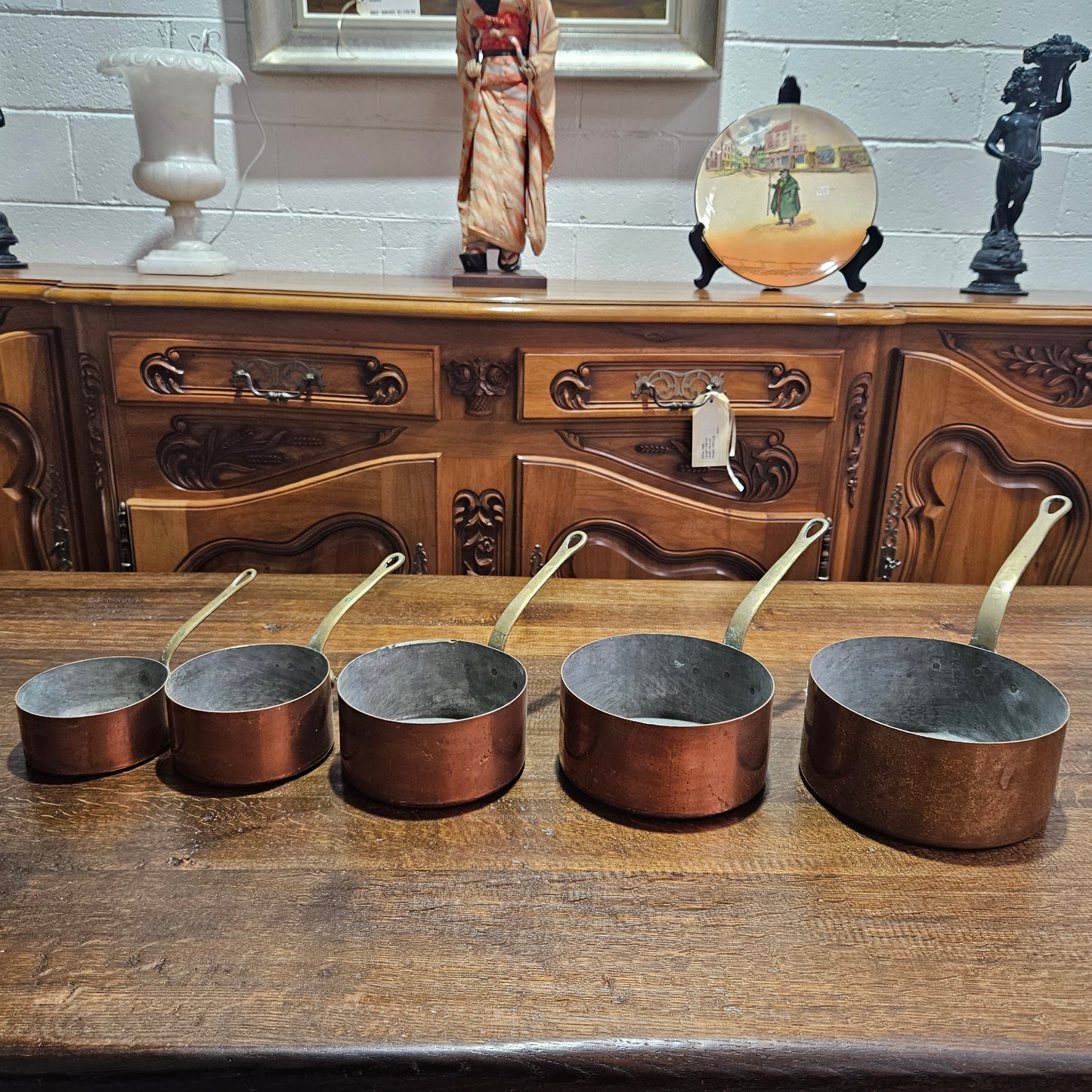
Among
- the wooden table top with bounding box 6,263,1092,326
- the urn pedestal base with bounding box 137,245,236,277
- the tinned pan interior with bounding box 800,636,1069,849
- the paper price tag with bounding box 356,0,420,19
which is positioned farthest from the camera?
the paper price tag with bounding box 356,0,420,19

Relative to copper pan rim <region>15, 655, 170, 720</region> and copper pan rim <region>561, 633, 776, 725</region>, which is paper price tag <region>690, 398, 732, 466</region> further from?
copper pan rim <region>15, 655, 170, 720</region>

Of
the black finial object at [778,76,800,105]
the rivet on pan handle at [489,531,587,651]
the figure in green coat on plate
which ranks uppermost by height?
the black finial object at [778,76,800,105]

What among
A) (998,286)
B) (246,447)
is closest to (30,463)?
(246,447)

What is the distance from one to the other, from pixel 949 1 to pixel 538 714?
1.74 metres

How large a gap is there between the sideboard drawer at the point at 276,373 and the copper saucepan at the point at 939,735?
841 mm

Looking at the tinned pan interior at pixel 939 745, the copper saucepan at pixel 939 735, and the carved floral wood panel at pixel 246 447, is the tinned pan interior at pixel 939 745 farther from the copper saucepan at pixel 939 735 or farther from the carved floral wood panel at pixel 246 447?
the carved floral wood panel at pixel 246 447

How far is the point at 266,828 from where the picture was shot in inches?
21.0

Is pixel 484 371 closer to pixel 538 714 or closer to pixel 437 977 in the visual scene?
pixel 538 714

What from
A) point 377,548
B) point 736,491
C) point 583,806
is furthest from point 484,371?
point 583,806

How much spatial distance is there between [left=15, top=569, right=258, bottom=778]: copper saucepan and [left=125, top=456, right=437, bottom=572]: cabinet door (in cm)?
68

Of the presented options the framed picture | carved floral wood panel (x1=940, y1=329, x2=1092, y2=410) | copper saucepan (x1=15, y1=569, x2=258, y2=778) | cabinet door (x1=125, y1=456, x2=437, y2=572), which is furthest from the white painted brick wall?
copper saucepan (x1=15, y1=569, x2=258, y2=778)

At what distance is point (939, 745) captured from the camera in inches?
19.9

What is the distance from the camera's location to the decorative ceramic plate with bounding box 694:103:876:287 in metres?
1.48

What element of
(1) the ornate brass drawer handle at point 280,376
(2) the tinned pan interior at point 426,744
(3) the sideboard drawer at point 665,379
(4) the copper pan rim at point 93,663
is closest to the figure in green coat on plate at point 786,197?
(3) the sideboard drawer at point 665,379
